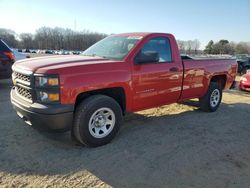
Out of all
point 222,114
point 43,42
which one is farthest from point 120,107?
point 43,42

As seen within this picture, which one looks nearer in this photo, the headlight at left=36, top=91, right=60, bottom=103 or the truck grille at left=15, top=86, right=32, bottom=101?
the headlight at left=36, top=91, right=60, bottom=103

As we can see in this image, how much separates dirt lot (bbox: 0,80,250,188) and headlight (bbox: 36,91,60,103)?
0.84 m

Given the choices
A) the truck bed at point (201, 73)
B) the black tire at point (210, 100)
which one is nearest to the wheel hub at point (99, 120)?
the truck bed at point (201, 73)

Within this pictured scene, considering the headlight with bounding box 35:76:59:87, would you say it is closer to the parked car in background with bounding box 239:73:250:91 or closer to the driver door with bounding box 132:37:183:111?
the driver door with bounding box 132:37:183:111

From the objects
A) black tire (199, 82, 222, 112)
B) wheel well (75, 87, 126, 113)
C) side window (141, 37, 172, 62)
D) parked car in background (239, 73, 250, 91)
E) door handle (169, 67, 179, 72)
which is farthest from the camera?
parked car in background (239, 73, 250, 91)

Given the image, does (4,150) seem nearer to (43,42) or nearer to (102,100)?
(102,100)

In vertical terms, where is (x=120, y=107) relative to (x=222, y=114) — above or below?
above

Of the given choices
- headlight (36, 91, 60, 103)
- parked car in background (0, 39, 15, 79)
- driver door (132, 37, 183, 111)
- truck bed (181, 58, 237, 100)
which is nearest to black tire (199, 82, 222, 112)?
truck bed (181, 58, 237, 100)

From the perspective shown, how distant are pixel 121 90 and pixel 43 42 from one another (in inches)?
4391

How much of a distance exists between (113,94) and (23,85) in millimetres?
1483

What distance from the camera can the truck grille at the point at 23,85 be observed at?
387 centimetres

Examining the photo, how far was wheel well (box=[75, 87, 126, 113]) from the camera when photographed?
13.4 ft

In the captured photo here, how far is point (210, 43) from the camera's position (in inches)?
2729

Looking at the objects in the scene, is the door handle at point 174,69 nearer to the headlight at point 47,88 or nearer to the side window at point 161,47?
the side window at point 161,47
